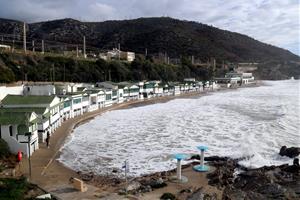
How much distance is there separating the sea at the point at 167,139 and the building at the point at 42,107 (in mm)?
1745

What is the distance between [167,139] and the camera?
26.4 meters

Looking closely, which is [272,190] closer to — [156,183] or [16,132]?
[156,183]

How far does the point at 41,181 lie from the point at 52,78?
47454 millimetres

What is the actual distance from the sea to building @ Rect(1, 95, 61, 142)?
68.7 inches

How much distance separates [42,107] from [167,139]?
9198 millimetres

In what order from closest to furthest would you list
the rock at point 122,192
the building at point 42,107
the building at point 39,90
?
the rock at point 122,192 → the building at point 42,107 → the building at point 39,90

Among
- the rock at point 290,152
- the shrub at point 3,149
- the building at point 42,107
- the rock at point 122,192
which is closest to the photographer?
the rock at point 122,192

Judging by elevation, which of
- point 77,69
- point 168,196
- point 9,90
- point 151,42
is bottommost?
point 168,196

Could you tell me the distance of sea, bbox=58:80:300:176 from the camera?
20.3 metres

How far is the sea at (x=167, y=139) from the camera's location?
20312mm

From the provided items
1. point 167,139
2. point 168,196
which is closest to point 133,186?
point 168,196

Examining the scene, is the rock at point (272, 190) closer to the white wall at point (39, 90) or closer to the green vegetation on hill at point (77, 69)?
the white wall at point (39, 90)

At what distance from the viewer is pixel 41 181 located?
1552cm

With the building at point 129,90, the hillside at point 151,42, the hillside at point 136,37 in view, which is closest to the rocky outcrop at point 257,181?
the building at point 129,90
